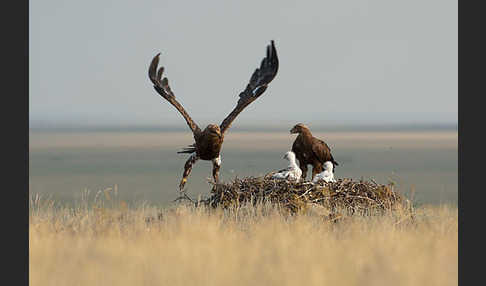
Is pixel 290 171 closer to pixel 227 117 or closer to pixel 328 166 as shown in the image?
pixel 328 166

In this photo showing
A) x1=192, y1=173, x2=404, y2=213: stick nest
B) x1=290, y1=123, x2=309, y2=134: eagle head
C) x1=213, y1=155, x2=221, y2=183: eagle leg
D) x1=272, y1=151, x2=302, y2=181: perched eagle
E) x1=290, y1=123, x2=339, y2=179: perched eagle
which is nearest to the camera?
x1=192, y1=173, x2=404, y2=213: stick nest

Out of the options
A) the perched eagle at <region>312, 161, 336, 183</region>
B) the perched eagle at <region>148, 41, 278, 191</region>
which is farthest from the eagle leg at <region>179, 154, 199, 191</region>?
the perched eagle at <region>312, 161, 336, 183</region>

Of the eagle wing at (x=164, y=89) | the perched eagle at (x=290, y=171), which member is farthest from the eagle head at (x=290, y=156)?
the eagle wing at (x=164, y=89)

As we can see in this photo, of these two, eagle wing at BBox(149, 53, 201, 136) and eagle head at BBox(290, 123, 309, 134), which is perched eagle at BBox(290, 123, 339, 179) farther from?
eagle wing at BBox(149, 53, 201, 136)

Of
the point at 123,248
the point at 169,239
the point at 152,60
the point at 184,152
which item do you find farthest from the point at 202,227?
the point at 152,60

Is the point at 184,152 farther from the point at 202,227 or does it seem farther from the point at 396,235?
the point at 396,235

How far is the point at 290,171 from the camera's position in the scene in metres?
12.0

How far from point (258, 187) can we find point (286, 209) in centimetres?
71

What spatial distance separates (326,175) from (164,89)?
3678mm

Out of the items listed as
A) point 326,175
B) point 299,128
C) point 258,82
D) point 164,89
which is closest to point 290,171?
point 326,175

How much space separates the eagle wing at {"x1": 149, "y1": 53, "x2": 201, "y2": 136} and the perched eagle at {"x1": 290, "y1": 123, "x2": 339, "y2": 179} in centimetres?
196

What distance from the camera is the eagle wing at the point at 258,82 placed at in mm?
12945

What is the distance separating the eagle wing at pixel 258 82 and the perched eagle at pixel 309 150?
3.39 ft

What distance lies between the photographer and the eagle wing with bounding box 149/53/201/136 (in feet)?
43.1
